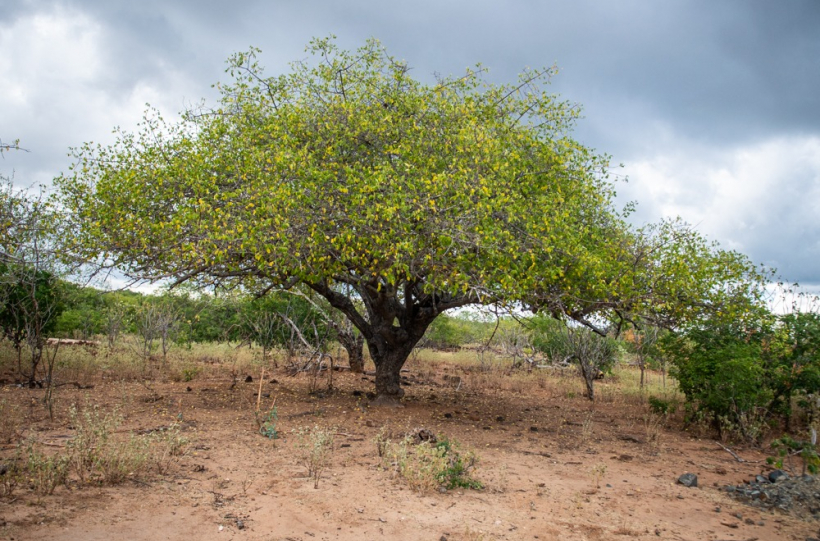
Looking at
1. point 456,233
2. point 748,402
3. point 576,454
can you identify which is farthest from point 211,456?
point 748,402

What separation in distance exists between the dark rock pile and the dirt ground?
21 centimetres

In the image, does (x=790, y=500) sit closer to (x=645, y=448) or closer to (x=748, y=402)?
(x=645, y=448)

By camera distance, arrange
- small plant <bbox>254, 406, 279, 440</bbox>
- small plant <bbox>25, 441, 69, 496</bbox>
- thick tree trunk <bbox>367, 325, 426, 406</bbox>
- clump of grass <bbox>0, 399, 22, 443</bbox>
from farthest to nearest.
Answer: thick tree trunk <bbox>367, 325, 426, 406</bbox>, small plant <bbox>254, 406, 279, 440</bbox>, clump of grass <bbox>0, 399, 22, 443</bbox>, small plant <bbox>25, 441, 69, 496</bbox>

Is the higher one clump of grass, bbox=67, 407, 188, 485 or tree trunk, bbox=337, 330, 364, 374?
tree trunk, bbox=337, 330, 364, 374

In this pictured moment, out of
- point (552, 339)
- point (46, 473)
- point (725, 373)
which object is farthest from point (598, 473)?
point (552, 339)

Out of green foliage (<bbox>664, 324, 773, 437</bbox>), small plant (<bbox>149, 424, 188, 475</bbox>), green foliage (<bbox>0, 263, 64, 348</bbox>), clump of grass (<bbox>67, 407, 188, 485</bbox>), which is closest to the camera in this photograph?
clump of grass (<bbox>67, 407, 188, 485</bbox>)

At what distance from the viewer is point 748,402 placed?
423 inches

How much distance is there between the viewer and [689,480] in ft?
25.2

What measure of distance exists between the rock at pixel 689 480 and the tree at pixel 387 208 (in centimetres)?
301

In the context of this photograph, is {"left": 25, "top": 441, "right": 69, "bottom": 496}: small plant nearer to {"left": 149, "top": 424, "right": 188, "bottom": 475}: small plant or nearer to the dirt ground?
the dirt ground

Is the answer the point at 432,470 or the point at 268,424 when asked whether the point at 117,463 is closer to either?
the point at 432,470

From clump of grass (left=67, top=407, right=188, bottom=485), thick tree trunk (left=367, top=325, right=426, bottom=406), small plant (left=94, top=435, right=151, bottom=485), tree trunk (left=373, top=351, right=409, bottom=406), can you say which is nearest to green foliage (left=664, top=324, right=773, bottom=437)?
thick tree trunk (left=367, top=325, right=426, bottom=406)

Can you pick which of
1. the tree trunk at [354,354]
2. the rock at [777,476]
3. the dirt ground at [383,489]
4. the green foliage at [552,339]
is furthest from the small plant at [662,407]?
the green foliage at [552,339]

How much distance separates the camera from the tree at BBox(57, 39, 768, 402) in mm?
8898
